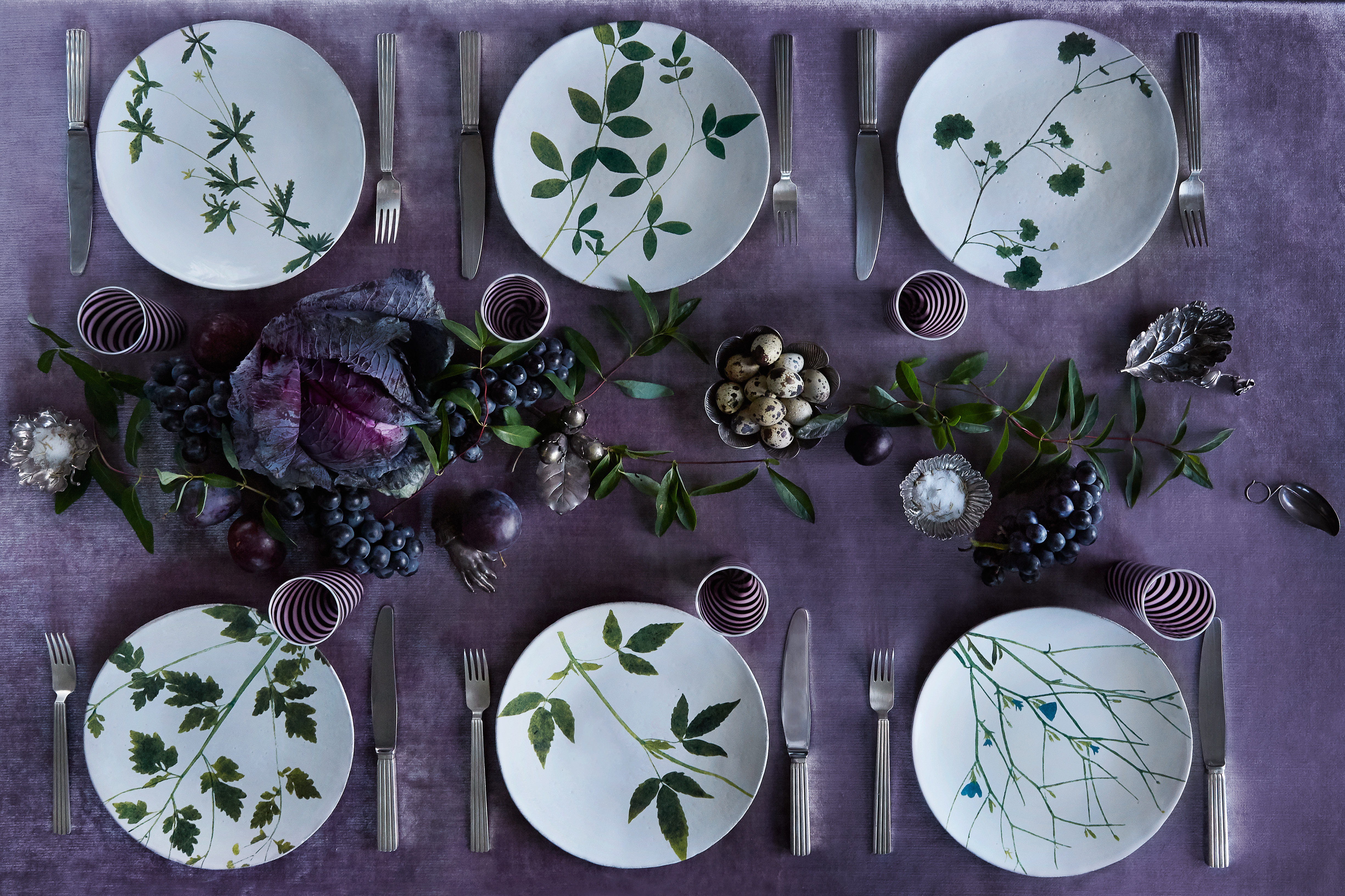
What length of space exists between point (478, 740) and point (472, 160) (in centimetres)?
81

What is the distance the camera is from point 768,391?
38.2 inches

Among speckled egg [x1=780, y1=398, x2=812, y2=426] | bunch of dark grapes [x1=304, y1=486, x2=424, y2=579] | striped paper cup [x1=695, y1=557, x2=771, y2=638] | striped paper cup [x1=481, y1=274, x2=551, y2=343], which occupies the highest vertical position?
striped paper cup [x1=481, y1=274, x2=551, y2=343]

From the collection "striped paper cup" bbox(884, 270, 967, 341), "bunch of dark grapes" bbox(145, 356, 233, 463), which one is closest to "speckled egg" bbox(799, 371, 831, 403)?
"striped paper cup" bbox(884, 270, 967, 341)

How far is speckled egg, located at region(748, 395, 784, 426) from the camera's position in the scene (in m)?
0.95

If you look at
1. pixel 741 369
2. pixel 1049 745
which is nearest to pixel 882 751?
pixel 1049 745

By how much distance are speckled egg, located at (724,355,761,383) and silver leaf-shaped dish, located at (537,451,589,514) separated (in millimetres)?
229

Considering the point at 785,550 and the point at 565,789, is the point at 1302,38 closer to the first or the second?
the point at 785,550

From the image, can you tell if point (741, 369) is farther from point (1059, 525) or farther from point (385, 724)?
point (385, 724)

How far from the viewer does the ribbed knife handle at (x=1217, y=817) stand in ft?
3.50

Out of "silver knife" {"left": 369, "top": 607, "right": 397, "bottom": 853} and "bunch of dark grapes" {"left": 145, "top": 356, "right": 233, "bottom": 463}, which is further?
"silver knife" {"left": 369, "top": 607, "right": 397, "bottom": 853}

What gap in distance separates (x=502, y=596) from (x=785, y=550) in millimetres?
405

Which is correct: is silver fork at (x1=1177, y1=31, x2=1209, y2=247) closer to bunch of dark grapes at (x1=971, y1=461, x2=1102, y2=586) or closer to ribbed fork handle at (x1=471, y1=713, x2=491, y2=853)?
bunch of dark grapes at (x1=971, y1=461, x2=1102, y2=586)

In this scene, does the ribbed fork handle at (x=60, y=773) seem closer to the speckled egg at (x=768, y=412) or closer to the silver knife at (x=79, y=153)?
the silver knife at (x=79, y=153)

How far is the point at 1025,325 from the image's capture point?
42.4 inches
